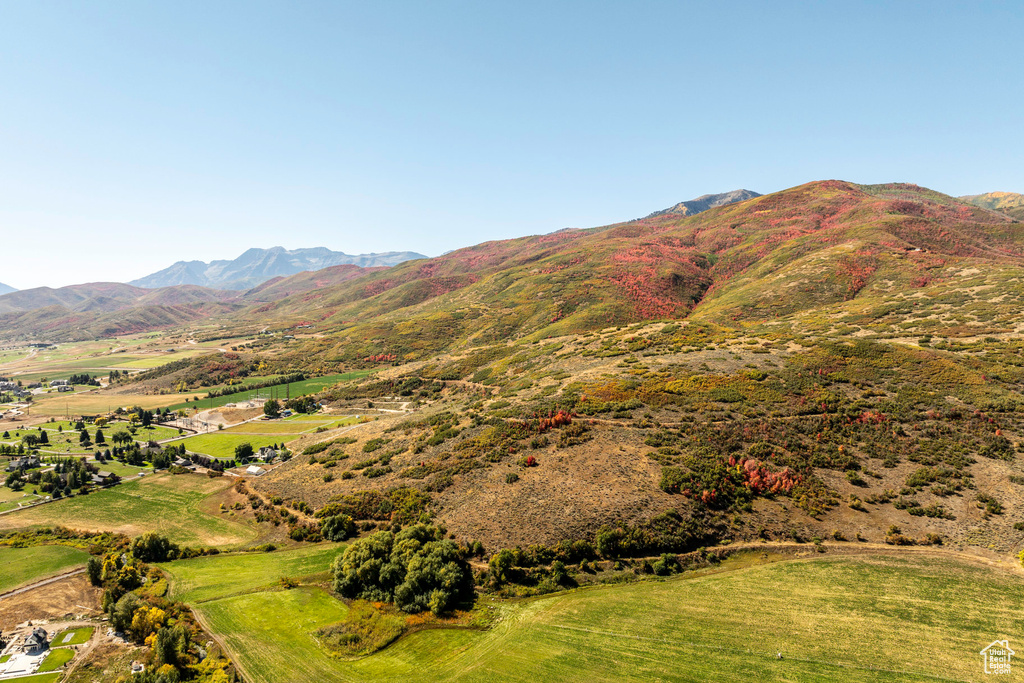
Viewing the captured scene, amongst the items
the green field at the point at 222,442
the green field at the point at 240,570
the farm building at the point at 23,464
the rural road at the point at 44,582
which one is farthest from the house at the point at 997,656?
the farm building at the point at 23,464

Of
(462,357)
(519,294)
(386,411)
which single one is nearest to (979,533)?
(386,411)

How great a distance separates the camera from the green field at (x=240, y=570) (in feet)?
125

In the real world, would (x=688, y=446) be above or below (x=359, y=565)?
above

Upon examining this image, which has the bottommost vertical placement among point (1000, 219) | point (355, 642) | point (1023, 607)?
point (355, 642)

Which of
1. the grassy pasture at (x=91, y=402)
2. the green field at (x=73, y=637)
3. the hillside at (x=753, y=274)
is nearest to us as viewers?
A: the green field at (x=73, y=637)

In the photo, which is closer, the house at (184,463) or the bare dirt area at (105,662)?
the bare dirt area at (105,662)

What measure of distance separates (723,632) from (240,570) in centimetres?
4508

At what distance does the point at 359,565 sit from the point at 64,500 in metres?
57.7

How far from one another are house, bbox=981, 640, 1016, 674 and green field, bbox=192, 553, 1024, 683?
418mm

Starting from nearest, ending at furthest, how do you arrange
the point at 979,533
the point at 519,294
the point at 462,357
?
the point at 979,533 → the point at 462,357 → the point at 519,294

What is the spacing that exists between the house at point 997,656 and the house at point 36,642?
64.3 metres

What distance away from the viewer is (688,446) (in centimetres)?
4559

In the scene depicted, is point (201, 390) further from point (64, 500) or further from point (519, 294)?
point (519, 294)

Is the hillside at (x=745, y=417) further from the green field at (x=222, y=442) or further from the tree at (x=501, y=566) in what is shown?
the green field at (x=222, y=442)
